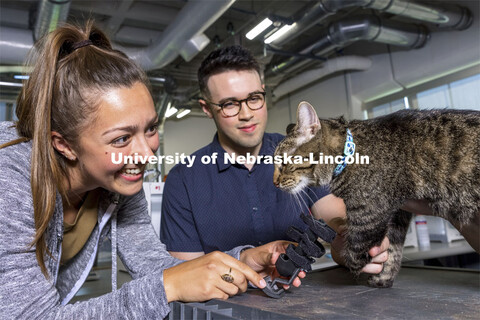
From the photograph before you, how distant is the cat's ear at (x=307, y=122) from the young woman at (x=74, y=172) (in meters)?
0.33

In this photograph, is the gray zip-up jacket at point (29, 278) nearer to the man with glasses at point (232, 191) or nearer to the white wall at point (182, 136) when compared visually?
the man with glasses at point (232, 191)

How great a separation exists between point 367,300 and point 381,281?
0.17m

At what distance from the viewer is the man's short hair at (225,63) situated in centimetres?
140

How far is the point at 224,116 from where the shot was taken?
135 cm

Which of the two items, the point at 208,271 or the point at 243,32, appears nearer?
the point at 208,271

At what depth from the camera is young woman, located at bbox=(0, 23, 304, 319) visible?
667 mm

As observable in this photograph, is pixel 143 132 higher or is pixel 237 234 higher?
pixel 143 132

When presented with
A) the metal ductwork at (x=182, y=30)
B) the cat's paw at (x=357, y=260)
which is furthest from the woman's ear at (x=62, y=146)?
the metal ductwork at (x=182, y=30)

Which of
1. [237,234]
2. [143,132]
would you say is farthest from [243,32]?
[143,132]

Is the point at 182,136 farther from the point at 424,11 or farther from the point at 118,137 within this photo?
the point at 118,137

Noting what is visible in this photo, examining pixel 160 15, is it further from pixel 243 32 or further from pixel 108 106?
pixel 108 106

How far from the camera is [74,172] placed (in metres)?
0.88

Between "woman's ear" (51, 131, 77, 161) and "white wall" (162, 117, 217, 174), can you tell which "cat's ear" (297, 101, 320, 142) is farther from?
"white wall" (162, 117, 217, 174)

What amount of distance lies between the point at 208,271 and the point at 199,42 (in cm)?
231
